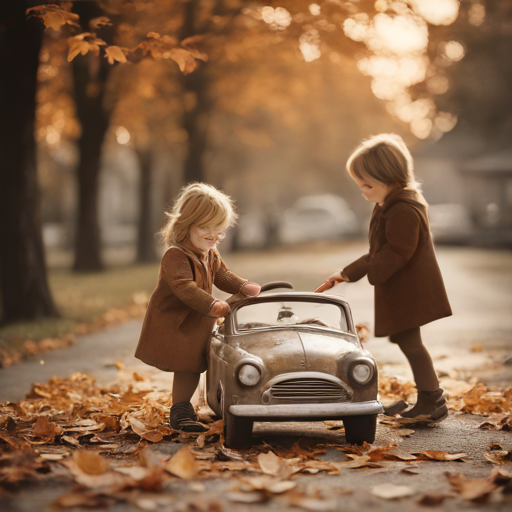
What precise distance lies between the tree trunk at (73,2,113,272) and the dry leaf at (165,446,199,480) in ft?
47.0

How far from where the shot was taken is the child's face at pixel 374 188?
19.2ft

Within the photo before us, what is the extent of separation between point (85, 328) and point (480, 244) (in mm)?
24714

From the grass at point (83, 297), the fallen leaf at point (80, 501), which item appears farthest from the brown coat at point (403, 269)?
the grass at point (83, 297)

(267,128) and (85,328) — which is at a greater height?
(267,128)

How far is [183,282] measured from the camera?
5273mm

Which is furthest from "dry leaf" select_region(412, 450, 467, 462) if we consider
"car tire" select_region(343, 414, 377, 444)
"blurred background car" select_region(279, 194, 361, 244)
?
"blurred background car" select_region(279, 194, 361, 244)

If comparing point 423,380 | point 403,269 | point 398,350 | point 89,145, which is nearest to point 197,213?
point 403,269

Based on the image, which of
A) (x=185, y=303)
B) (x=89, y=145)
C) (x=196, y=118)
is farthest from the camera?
(x=196, y=118)

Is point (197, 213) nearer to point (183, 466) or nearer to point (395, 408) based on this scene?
point (183, 466)

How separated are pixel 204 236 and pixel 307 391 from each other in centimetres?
127

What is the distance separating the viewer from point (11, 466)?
4207 mm

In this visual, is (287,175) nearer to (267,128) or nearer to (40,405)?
(267,128)

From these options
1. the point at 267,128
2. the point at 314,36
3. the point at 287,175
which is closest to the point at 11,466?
the point at 314,36

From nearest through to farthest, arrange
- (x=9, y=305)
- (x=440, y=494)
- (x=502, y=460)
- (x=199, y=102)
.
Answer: (x=440, y=494)
(x=502, y=460)
(x=9, y=305)
(x=199, y=102)
